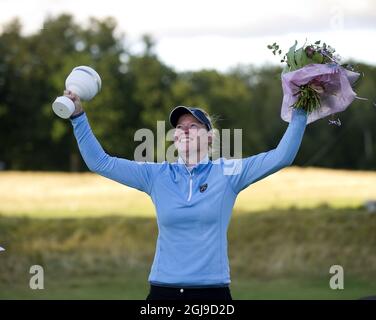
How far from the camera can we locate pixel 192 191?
4.91 m

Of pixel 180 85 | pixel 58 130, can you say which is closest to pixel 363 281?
pixel 180 85

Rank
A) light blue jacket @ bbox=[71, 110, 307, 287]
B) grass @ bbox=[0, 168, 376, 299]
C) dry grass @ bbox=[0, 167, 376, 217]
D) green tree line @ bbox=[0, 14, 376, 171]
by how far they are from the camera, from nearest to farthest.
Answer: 1. light blue jacket @ bbox=[71, 110, 307, 287]
2. grass @ bbox=[0, 168, 376, 299]
3. dry grass @ bbox=[0, 167, 376, 217]
4. green tree line @ bbox=[0, 14, 376, 171]

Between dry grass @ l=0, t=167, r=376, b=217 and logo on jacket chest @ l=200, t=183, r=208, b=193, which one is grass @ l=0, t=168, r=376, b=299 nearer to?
dry grass @ l=0, t=167, r=376, b=217

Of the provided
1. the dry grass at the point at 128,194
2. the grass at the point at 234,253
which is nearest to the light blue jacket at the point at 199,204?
the grass at the point at 234,253

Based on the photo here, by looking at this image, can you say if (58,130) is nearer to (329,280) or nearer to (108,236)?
(108,236)

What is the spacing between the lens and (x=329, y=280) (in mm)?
15250

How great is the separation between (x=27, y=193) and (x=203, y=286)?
79.8 feet

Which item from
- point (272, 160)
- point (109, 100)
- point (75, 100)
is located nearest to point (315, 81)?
point (272, 160)

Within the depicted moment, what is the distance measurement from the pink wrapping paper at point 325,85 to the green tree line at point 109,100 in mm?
35929

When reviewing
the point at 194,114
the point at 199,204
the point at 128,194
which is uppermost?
the point at 194,114

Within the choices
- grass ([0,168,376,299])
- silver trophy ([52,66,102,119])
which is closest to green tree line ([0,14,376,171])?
grass ([0,168,376,299])

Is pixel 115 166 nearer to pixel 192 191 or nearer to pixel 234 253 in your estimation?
pixel 192 191

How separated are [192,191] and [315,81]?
2.98 feet

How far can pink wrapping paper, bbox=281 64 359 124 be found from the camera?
4953 millimetres
